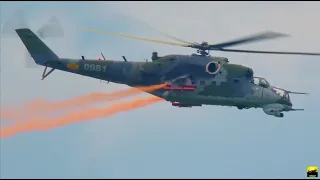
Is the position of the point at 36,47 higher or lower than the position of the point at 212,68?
higher

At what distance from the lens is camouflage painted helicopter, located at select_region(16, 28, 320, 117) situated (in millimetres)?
39094

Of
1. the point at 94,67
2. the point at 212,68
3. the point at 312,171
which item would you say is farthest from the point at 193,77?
the point at 312,171

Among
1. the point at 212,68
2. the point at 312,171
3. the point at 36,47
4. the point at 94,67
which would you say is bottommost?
the point at 312,171

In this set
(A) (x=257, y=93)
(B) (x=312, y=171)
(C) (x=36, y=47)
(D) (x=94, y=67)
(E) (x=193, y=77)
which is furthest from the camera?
(C) (x=36, y=47)

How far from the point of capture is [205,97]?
39188 millimetres

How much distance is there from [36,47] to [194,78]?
11.3 metres

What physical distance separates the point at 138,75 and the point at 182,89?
315 cm

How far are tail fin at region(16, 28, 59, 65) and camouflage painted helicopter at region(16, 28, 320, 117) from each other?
0.97 feet

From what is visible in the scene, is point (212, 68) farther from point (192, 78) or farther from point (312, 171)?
point (312, 171)

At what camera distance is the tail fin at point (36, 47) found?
41094mm

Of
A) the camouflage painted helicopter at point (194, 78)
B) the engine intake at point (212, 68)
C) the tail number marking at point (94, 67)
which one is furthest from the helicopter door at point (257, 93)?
the tail number marking at point (94, 67)

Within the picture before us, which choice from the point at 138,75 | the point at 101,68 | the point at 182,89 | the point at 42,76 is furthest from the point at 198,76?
the point at 42,76

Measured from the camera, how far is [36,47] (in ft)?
137

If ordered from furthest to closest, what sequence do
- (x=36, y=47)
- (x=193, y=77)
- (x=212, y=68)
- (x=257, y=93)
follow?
(x=36, y=47) < (x=257, y=93) < (x=193, y=77) < (x=212, y=68)
